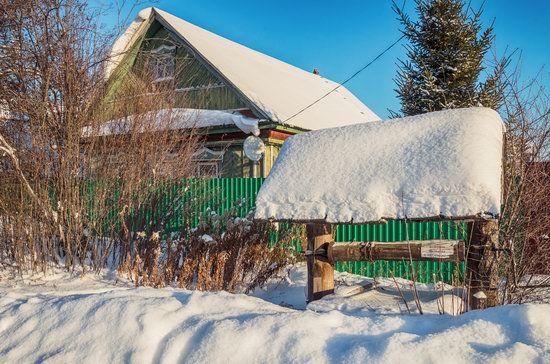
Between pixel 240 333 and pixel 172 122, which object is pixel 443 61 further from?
pixel 240 333

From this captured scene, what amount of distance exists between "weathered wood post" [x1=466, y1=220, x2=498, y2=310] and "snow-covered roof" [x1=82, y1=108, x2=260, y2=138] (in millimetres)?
5496

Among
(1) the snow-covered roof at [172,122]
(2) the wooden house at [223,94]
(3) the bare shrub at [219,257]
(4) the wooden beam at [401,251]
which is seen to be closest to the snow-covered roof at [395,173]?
(4) the wooden beam at [401,251]

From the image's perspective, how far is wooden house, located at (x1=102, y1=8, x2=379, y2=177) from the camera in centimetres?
1228

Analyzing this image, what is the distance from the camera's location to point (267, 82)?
15703 millimetres

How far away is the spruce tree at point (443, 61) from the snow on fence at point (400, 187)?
586 cm

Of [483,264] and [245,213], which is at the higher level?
[245,213]

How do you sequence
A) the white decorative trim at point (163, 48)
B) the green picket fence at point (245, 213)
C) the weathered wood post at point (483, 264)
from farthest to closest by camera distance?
the white decorative trim at point (163, 48) < the green picket fence at point (245, 213) < the weathered wood post at point (483, 264)

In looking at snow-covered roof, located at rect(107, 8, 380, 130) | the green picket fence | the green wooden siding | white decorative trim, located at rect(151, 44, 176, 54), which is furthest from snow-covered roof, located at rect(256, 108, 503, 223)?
white decorative trim, located at rect(151, 44, 176, 54)

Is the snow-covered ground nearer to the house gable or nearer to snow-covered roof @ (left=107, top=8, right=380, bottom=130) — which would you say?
snow-covered roof @ (left=107, top=8, right=380, bottom=130)

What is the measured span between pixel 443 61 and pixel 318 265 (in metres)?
7.17

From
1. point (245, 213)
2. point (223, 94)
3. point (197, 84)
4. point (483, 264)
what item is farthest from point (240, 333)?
point (197, 84)

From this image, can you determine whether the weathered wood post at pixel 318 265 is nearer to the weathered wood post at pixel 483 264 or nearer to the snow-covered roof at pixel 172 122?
the weathered wood post at pixel 483 264

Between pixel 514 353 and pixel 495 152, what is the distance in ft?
6.87

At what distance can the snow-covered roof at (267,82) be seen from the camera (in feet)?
43.2
